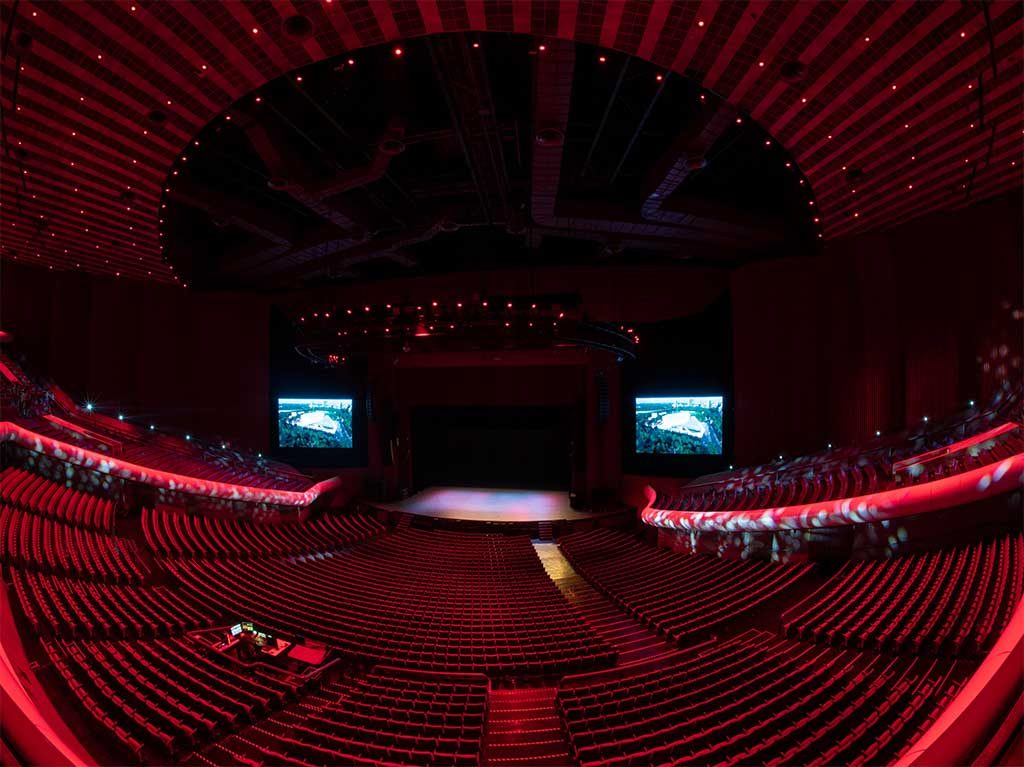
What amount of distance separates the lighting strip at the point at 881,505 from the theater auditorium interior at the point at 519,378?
0.19ft

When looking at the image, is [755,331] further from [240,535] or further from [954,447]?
[240,535]

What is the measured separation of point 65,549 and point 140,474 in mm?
3287

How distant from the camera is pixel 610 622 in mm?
7809

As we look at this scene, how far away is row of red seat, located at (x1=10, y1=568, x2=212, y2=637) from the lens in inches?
213

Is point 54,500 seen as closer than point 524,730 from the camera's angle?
No

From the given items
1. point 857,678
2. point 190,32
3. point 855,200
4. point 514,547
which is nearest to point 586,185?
point 855,200

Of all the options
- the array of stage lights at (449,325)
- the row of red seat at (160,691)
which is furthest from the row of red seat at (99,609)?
the array of stage lights at (449,325)

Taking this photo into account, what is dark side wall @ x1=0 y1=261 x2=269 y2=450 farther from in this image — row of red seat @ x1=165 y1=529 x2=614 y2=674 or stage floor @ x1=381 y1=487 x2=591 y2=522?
row of red seat @ x1=165 y1=529 x2=614 y2=674

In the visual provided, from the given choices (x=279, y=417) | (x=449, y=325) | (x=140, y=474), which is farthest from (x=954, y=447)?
(x=279, y=417)

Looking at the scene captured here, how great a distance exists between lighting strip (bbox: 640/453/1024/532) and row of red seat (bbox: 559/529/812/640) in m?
0.78

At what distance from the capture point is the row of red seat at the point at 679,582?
7293 mm

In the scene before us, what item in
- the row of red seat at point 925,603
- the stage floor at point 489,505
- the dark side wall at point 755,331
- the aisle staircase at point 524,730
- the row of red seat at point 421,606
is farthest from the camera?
the stage floor at point 489,505

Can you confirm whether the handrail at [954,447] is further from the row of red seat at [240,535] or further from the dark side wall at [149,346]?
the dark side wall at [149,346]

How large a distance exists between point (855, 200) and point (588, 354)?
8230 millimetres
